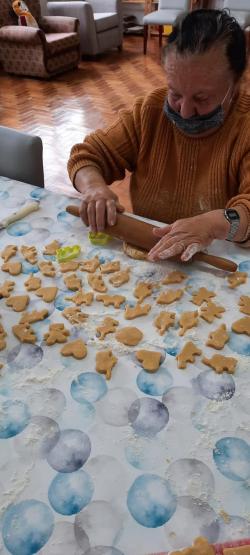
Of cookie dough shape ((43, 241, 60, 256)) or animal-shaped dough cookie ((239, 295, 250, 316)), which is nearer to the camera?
animal-shaped dough cookie ((239, 295, 250, 316))

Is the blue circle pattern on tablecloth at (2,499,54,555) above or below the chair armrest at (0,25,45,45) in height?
below

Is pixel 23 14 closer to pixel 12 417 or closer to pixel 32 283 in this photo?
pixel 32 283

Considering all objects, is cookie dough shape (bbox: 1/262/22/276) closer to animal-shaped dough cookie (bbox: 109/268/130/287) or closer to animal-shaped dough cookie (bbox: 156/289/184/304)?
animal-shaped dough cookie (bbox: 109/268/130/287)

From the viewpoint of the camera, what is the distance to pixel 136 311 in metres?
0.84

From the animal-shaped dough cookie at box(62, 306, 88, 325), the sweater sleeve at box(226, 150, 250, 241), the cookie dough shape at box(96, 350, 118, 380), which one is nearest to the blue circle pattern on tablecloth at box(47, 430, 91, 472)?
the cookie dough shape at box(96, 350, 118, 380)

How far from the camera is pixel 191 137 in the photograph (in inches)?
42.9

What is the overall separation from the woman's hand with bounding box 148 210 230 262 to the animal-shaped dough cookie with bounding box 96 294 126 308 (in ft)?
0.39

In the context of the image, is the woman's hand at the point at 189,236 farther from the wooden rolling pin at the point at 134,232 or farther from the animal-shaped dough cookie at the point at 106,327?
the animal-shaped dough cookie at the point at 106,327

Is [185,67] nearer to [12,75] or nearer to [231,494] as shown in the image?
[231,494]

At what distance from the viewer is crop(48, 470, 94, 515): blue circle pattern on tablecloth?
1.84 feet

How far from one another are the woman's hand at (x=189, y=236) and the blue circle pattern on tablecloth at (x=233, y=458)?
0.38m

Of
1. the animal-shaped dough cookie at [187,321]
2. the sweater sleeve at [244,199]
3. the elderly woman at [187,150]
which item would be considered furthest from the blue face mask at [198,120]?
the animal-shaped dough cookie at [187,321]

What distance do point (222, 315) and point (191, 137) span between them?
48 centimetres

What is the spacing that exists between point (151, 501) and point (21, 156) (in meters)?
1.10
